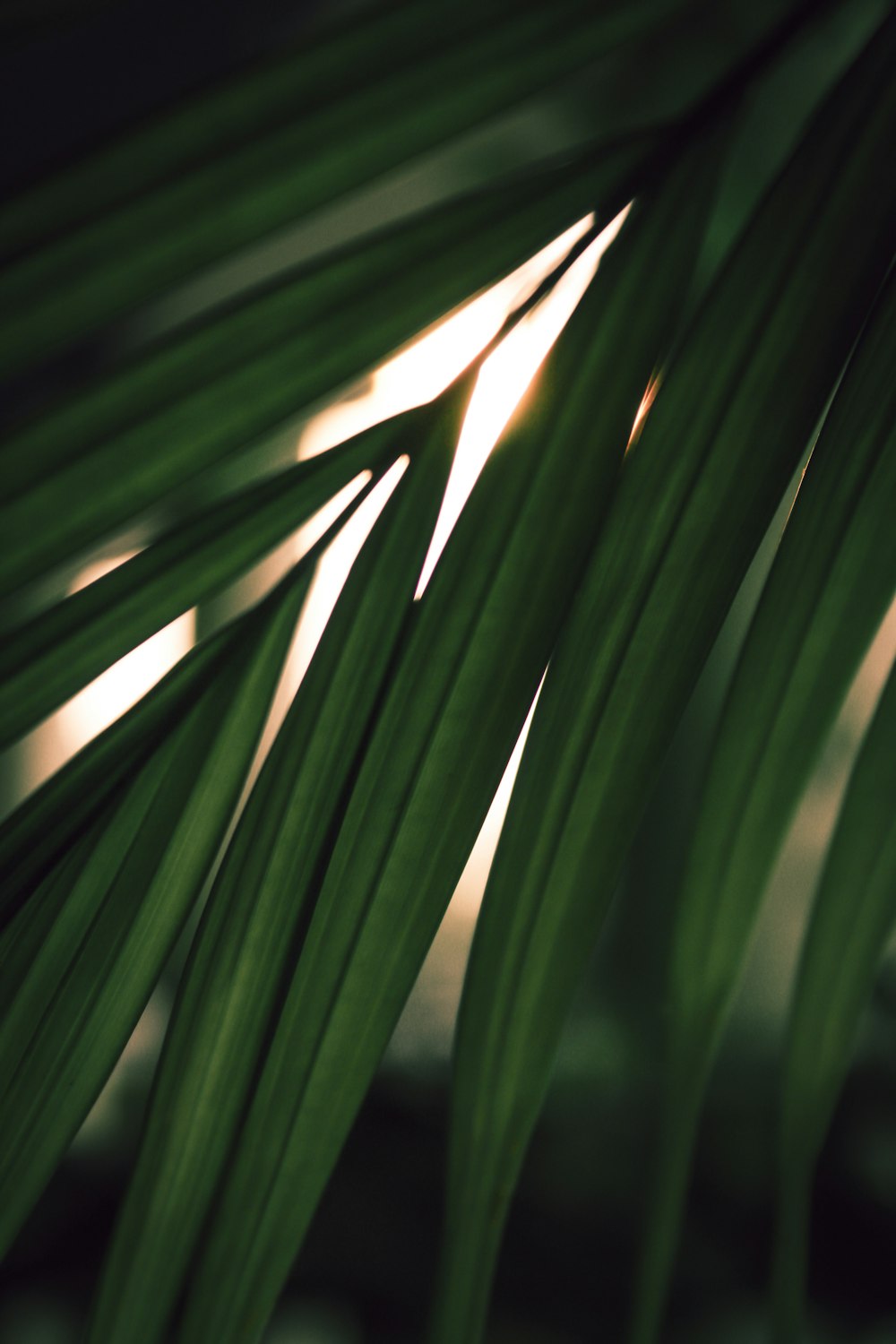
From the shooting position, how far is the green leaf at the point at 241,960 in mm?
183

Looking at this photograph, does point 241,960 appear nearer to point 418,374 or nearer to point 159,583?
point 159,583

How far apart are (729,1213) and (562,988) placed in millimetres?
788

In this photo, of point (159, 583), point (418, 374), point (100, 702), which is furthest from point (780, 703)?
point (100, 702)

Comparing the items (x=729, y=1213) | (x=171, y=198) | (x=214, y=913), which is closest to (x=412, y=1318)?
(x=729, y=1213)

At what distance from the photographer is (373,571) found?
0.19 meters

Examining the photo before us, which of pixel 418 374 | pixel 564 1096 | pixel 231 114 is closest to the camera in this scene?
pixel 231 114

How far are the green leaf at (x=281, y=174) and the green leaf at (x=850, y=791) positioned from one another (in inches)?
3.1

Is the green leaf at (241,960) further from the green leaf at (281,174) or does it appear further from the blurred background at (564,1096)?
the blurred background at (564,1096)

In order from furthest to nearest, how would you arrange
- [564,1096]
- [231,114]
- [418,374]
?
[564,1096], [418,374], [231,114]

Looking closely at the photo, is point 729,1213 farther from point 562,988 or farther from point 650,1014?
point 562,988

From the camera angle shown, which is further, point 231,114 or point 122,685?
point 122,685

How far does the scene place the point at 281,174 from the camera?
0.16 m

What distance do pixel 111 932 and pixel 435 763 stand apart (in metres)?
0.08

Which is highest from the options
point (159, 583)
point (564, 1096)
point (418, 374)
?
point (418, 374)
